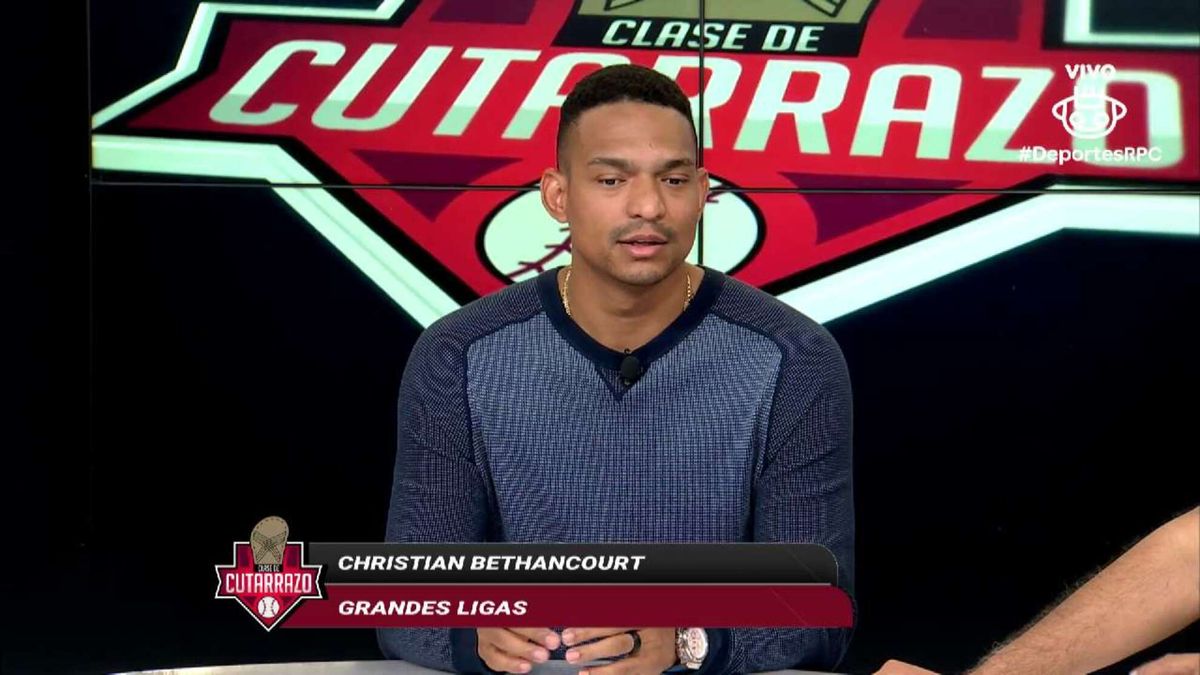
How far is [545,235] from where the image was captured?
373 centimetres

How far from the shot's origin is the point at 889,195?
3742 millimetres

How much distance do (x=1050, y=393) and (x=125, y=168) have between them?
2.32 meters

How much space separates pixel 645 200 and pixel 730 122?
5.37 ft

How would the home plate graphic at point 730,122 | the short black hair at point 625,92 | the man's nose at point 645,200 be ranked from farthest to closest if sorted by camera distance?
the home plate graphic at point 730,122
the short black hair at point 625,92
the man's nose at point 645,200

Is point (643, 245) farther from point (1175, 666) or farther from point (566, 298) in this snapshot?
point (1175, 666)

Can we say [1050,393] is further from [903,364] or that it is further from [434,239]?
[434,239]

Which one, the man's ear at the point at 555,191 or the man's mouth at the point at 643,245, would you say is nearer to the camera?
the man's mouth at the point at 643,245

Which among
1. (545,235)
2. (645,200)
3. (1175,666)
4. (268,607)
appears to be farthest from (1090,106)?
(268,607)

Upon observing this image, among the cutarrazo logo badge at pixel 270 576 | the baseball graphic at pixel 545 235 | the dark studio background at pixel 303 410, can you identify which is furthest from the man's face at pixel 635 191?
the dark studio background at pixel 303 410

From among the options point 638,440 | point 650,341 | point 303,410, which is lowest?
point 638,440

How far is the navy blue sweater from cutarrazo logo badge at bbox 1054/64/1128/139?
1731mm

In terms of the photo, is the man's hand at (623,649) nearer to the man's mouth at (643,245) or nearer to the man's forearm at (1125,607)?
the man's forearm at (1125,607)

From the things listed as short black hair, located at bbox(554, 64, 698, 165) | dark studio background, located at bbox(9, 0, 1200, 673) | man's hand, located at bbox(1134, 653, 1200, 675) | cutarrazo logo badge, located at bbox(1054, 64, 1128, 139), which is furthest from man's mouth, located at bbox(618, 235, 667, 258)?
cutarrazo logo badge, located at bbox(1054, 64, 1128, 139)

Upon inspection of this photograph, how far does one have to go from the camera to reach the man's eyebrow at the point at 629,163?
2.13 m
